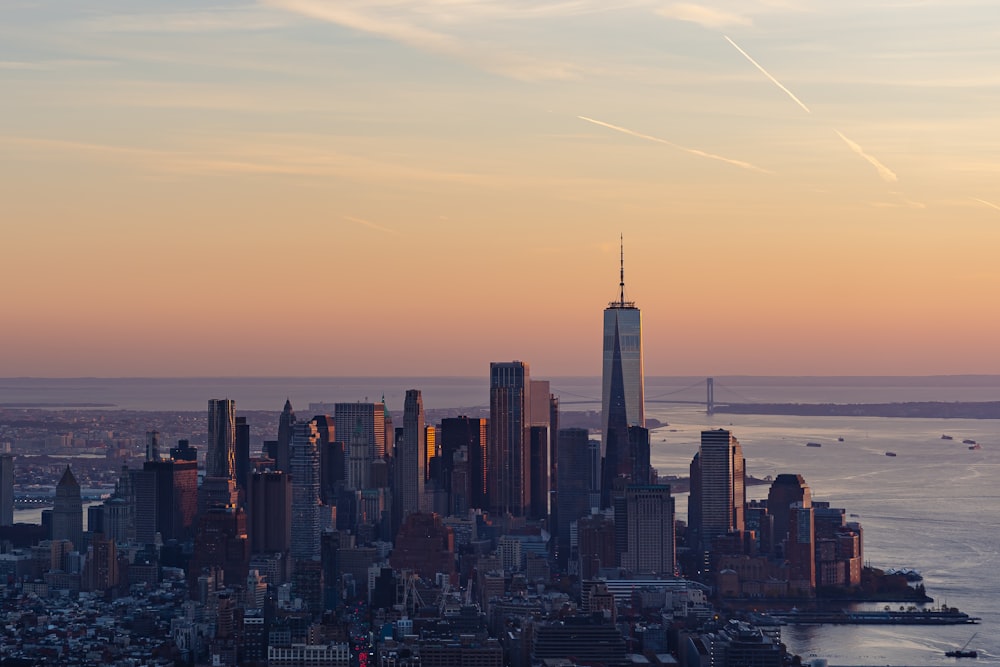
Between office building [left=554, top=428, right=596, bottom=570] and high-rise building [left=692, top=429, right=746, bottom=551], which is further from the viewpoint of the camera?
office building [left=554, top=428, right=596, bottom=570]

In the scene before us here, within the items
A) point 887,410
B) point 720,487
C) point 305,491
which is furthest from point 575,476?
point 887,410

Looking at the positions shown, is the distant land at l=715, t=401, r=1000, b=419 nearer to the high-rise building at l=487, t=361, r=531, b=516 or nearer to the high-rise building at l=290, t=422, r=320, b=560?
the high-rise building at l=487, t=361, r=531, b=516

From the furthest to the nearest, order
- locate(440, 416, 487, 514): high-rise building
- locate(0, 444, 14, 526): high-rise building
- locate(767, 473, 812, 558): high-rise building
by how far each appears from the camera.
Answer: locate(440, 416, 487, 514): high-rise building < locate(0, 444, 14, 526): high-rise building < locate(767, 473, 812, 558): high-rise building

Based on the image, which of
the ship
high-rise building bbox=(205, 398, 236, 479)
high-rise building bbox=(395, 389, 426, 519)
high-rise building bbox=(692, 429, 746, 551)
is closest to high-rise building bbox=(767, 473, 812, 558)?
high-rise building bbox=(692, 429, 746, 551)

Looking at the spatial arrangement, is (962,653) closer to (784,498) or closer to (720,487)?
(784,498)

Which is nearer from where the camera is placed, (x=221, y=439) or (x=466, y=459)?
(x=221, y=439)

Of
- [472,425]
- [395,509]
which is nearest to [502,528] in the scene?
[395,509]

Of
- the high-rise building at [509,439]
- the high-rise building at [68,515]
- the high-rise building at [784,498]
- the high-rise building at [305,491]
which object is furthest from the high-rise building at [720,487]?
the high-rise building at [68,515]

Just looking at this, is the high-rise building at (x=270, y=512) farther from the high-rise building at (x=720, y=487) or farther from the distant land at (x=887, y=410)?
the distant land at (x=887, y=410)
